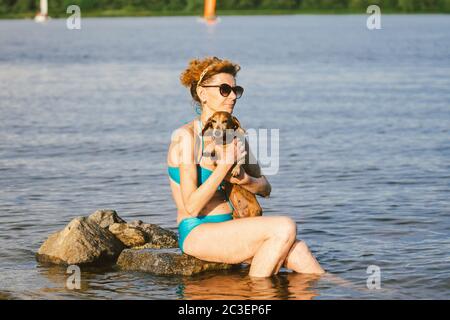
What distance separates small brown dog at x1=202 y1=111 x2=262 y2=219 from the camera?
31.7 ft

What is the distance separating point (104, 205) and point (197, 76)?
568 centimetres

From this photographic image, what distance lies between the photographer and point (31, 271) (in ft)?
36.6

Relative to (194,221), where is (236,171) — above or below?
above

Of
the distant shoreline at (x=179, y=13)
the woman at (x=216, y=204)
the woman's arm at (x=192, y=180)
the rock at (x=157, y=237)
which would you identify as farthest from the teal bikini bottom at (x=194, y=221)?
the distant shoreline at (x=179, y=13)

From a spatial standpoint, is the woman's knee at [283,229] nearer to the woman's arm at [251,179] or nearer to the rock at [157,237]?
the woman's arm at [251,179]

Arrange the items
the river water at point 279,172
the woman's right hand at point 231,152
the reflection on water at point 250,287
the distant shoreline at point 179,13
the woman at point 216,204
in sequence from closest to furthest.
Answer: the woman's right hand at point 231,152 < the woman at point 216,204 < the reflection on water at point 250,287 < the river water at point 279,172 < the distant shoreline at point 179,13

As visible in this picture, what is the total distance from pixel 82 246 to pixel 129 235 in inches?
25.9

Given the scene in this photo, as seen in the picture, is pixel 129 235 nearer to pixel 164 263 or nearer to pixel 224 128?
pixel 164 263

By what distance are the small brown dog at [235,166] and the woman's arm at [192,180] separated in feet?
0.68

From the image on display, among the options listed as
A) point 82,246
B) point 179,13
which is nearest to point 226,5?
point 179,13

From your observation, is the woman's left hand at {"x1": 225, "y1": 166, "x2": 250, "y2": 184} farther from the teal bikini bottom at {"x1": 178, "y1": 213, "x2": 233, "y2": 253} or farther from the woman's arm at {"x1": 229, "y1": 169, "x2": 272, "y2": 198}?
the teal bikini bottom at {"x1": 178, "y1": 213, "x2": 233, "y2": 253}

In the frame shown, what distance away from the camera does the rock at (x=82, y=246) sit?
37.1 ft

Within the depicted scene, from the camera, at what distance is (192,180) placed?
960 cm
